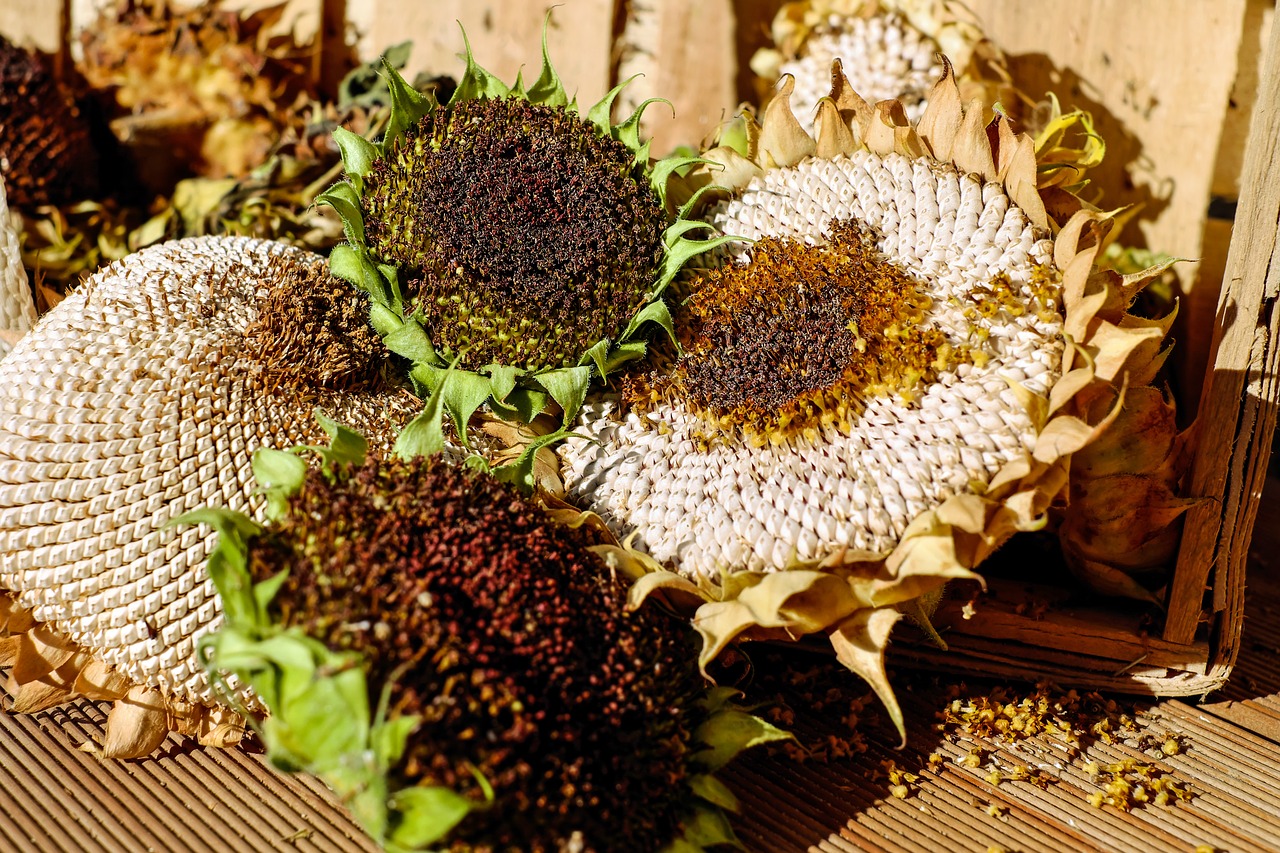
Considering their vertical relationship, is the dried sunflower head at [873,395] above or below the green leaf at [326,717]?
above

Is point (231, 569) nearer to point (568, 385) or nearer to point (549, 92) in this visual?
point (568, 385)

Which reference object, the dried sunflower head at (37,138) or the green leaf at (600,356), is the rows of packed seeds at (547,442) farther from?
the dried sunflower head at (37,138)

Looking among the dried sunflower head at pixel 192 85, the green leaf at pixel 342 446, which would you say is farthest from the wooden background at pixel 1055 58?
the green leaf at pixel 342 446

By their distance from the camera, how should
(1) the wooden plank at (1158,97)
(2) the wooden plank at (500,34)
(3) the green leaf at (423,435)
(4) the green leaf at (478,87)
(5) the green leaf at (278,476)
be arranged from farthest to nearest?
(2) the wooden plank at (500,34)
(1) the wooden plank at (1158,97)
(4) the green leaf at (478,87)
(3) the green leaf at (423,435)
(5) the green leaf at (278,476)

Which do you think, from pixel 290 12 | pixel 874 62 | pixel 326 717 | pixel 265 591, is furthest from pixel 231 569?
pixel 290 12

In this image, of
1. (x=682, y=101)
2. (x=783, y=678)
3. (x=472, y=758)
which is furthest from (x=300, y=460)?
(x=682, y=101)

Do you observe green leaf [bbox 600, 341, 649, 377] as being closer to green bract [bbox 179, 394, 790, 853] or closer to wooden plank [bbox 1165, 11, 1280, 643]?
green bract [bbox 179, 394, 790, 853]
